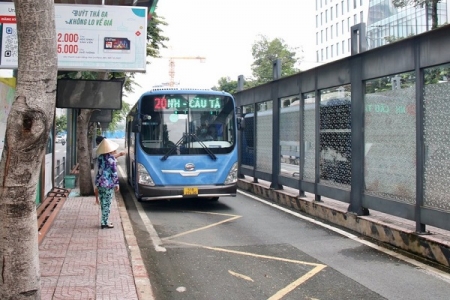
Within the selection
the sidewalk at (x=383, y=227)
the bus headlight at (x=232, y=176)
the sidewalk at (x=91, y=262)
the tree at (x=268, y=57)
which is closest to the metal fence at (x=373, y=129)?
the sidewalk at (x=383, y=227)

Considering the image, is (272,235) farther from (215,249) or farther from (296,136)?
(296,136)

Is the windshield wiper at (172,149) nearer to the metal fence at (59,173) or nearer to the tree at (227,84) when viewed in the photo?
the metal fence at (59,173)

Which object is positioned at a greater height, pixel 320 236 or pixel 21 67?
pixel 21 67

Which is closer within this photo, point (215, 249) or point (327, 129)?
point (215, 249)

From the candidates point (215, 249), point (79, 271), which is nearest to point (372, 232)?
point (215, 249)

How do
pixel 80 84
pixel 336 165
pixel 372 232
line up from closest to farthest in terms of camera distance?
pixel 372 232 → pixel 80 84 → pixel 336 165

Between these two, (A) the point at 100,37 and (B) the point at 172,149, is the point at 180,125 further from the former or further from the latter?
(A) the point at 100,37

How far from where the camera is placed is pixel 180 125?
11.6 metres

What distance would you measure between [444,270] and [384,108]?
3148 mm

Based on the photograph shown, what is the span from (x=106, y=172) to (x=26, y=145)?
5.34m

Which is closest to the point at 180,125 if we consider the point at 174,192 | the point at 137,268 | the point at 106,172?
the point at 174,192

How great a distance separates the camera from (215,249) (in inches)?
303

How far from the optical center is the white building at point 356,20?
50.7m

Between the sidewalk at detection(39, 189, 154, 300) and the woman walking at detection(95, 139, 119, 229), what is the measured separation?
35cm
